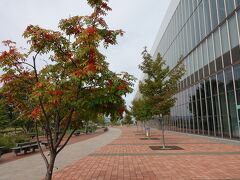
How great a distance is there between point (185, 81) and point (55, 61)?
102 feet

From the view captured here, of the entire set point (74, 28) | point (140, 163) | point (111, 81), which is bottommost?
point (140, 163)

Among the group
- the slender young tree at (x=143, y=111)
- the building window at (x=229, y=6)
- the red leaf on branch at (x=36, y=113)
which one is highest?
the building window at (x=229, y=6)

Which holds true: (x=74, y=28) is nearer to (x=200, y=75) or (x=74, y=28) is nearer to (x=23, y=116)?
(x=23, y=116)

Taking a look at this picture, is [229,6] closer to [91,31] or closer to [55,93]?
[91,31]

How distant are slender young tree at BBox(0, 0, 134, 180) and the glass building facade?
16611mm

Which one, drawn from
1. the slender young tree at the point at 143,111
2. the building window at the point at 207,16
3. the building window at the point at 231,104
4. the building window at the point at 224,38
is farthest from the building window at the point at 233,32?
the slender young tree at the point at 143,111

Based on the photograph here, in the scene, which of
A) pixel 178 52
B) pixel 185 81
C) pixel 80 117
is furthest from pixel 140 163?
pixel 178 52

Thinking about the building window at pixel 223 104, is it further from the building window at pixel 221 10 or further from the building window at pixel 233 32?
the building window at pixel 221 10

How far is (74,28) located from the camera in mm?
7680

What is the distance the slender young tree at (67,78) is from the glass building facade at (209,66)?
16.6 metres

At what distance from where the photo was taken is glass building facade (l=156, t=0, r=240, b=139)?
74.0 ft

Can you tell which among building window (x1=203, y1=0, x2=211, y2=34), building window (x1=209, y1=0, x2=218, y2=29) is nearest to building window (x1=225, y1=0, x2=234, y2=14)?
building window (x1=209, y1=0, x2=218, y2=29)

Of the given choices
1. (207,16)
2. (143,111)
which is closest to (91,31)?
(207,16)

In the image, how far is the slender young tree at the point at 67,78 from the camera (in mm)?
6766
